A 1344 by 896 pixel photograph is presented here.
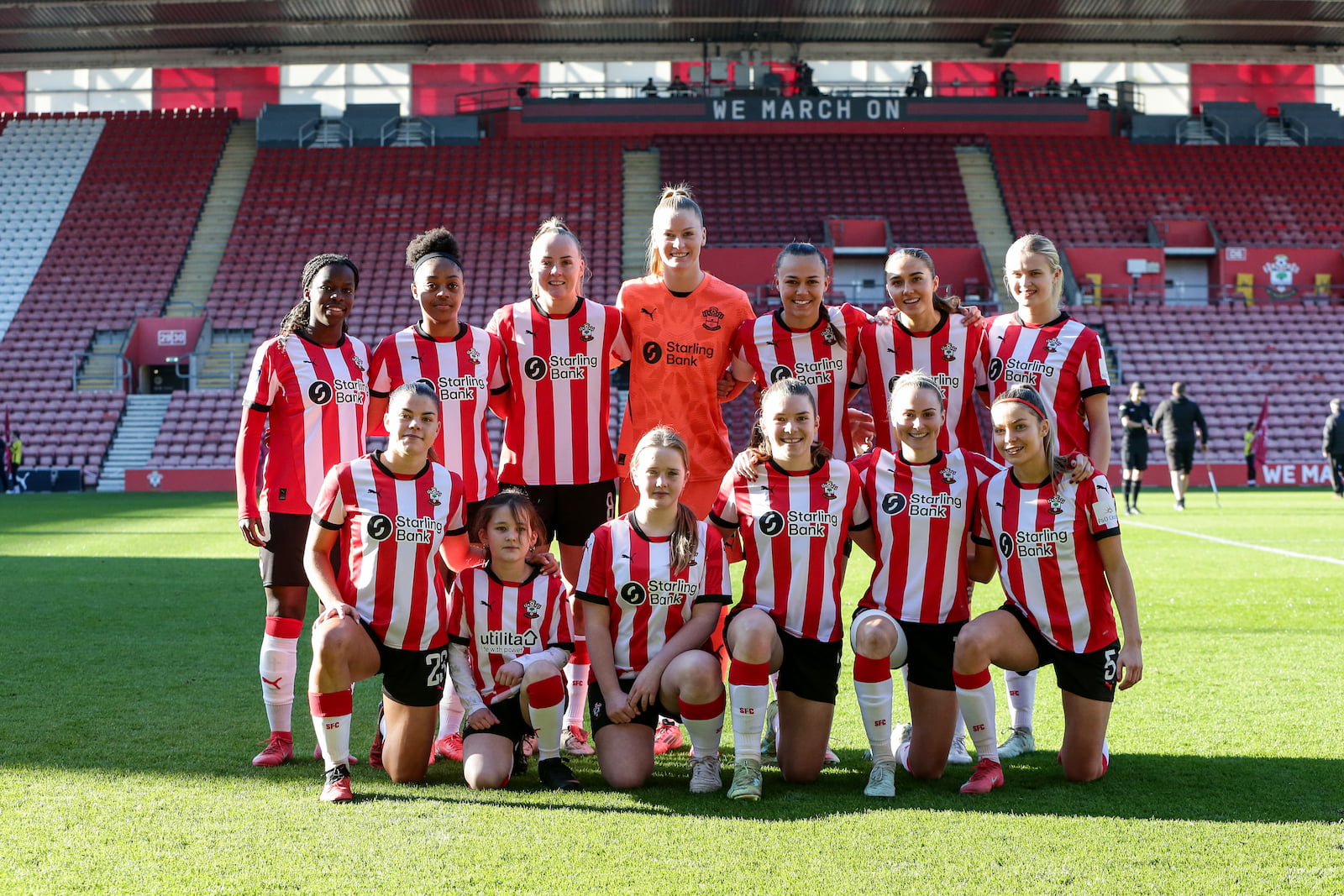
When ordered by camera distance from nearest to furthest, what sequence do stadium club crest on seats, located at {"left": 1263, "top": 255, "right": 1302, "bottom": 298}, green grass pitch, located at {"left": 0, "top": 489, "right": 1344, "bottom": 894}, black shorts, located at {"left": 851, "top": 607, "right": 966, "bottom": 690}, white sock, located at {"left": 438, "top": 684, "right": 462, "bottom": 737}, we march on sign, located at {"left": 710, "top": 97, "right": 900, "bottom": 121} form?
green grass pitch, located at {"left": 0, "top": 489, "right": 1344, "bottom": 894}
black shorts, located at {"left": 851, "top": 607, "right": 966, "bottom": 690}
white sock, located at {"left": 438, "top": 684, "right": 462, "bottom": 737}
stadium club crest on seats, located at {"left": 1263, "top": 255, "right": 1302, "bottom": 298}
we march on sign, located at {"left": 710, "top": 97, "right": 900, "bottom": 121}

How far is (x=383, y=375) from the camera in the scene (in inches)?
169

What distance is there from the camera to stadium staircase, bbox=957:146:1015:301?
23453 mm

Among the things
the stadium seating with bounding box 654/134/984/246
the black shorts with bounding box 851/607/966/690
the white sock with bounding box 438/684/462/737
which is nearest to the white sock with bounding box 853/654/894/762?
the black shorts with bounding box 851/607/966/690

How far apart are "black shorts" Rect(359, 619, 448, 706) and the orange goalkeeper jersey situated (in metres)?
1.15

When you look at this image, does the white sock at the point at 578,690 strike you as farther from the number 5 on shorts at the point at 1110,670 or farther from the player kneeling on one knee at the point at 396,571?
the number 5 on shorts at the point at 1110,670

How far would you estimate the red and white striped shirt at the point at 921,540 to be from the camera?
379cm

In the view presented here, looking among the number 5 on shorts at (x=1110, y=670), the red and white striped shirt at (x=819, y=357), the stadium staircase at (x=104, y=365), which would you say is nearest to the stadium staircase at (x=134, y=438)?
the stadium staircase at (x=104, y=365)

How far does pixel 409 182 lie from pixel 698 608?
23.1 m

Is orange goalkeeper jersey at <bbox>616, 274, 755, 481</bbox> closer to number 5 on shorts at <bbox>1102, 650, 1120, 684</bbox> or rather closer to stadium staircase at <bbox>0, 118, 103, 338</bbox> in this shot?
number 5 on shorts at <bbox>1102, 650, 1120, 684</bbox>

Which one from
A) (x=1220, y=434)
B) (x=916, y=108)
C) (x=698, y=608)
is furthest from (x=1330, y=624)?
Answer: (x=916, y=108)

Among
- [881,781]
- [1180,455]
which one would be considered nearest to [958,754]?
[881,781]

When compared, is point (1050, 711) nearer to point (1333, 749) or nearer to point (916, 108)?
point (1333, 749)

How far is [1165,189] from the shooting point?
24.9 metres

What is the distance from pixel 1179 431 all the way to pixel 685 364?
39.5ft
